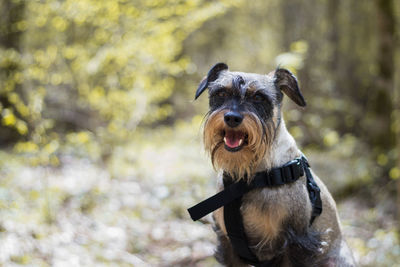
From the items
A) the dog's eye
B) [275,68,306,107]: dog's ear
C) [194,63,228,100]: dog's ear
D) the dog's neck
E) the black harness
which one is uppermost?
[194,63,228,100]: dog's ear

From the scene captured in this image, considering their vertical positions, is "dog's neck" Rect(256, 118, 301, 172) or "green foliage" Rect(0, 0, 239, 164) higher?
"green foliage" Rect(0, 0, 239, 164)

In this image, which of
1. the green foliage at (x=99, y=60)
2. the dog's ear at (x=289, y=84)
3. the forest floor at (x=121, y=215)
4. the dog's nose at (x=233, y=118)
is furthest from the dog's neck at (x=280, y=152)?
the green foliage at (x=99, y=60)

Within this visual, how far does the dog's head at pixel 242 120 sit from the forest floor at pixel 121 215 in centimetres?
62

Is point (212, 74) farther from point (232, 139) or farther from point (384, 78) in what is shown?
point (384, 78)

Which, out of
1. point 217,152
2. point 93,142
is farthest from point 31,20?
point 217,152

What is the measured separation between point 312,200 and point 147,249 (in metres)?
2.50

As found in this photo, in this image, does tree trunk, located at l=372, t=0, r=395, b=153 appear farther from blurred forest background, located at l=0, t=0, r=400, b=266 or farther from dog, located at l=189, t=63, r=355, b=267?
dog, located at l=189, t=63, r=355, b=267

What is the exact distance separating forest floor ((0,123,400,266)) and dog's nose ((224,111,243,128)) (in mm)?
784

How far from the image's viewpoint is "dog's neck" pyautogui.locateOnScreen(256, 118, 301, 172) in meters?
2.63

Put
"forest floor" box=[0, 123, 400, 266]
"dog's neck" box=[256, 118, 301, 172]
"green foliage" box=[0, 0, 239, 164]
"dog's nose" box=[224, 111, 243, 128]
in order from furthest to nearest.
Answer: "green foliage" box=[0, 0, 239, 164], "forest floor" box=[0, 123, 400, 266], "dog's neck" box=[256, 118, 301, 172], "dog's nose" box=[224, 111, 243, 128]

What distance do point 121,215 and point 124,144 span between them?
5.82ft

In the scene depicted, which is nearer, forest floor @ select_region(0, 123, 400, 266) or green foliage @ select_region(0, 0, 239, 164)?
forest floor @ select_region(0, 123, 400, 266)

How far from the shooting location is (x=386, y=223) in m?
5.71

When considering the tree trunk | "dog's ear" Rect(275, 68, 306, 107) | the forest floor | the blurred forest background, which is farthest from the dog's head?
the tree trunk
